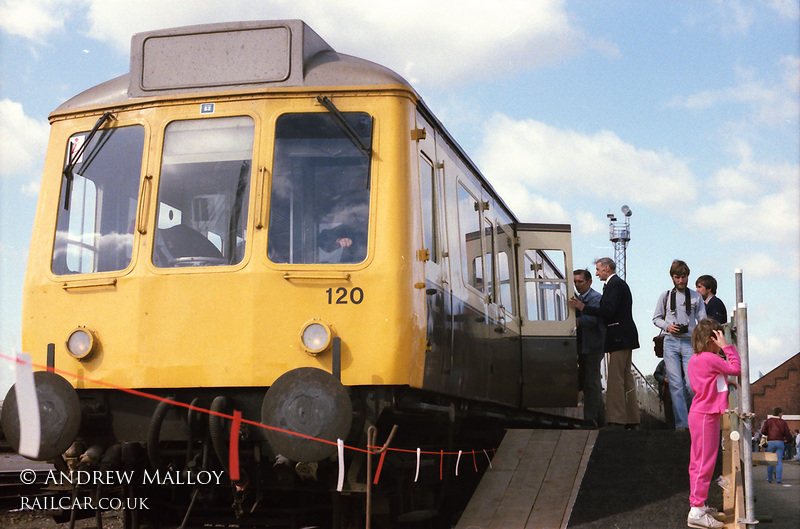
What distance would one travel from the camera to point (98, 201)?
258 inches

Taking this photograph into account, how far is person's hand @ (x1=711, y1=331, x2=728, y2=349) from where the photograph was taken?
6.55m

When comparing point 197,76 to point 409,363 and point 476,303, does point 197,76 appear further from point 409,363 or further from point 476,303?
point 476,303

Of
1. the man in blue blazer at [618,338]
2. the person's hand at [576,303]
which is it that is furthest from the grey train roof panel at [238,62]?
the person's hand at [576,303]

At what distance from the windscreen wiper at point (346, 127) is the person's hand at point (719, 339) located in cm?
279

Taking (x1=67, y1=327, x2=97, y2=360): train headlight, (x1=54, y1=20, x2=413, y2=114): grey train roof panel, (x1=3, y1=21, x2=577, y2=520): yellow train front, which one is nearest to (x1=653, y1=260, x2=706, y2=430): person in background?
(x1=3, y1=21, x2=577, y2=520): yellow train front

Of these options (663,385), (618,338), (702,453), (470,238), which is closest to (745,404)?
(702,453)

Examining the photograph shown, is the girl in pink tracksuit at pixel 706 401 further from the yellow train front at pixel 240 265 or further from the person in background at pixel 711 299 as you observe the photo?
the person in background at pixel 711 299

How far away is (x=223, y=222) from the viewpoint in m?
6.25

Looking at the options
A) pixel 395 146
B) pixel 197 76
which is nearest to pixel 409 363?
pixel 395 146

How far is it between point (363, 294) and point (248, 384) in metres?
0.94

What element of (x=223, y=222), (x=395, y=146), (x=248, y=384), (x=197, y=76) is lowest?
(x=248, y=384)

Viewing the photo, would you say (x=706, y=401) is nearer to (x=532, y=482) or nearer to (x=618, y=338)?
(x=532, y=482)

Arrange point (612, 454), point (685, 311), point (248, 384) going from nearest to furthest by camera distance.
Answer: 1. point (248, 384)
2. point (612, 454)
3. point (685, 311)

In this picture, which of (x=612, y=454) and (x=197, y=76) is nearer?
(x=197, y=76)
